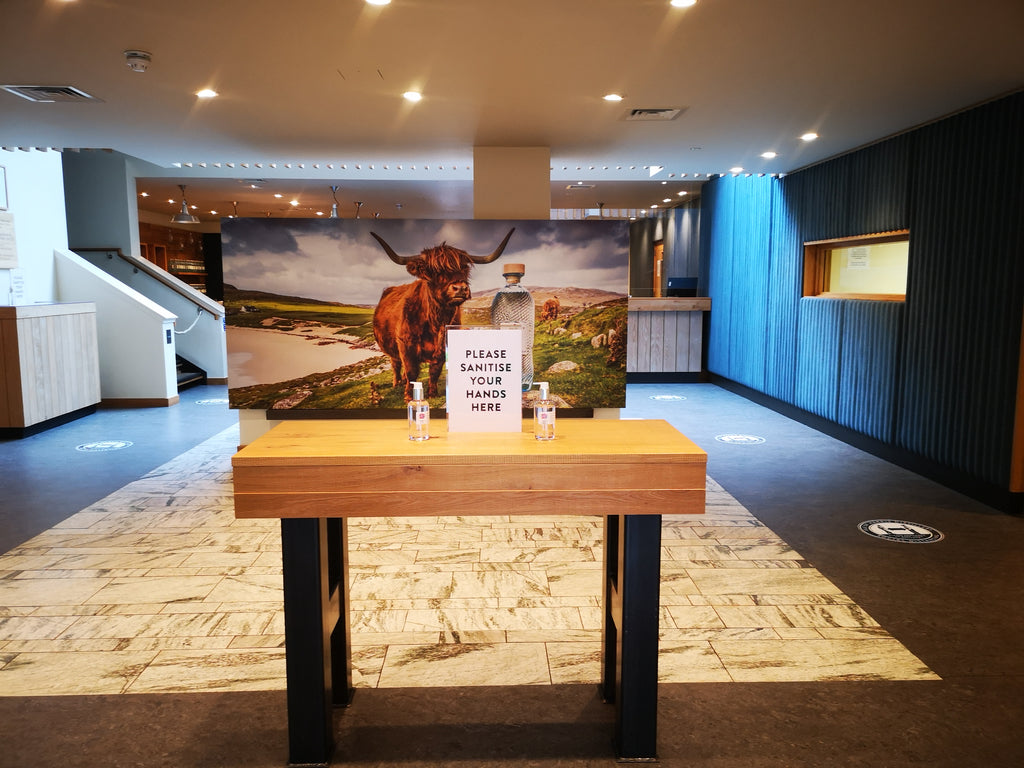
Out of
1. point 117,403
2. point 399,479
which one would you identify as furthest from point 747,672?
point 117,403

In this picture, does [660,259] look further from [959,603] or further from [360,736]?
[360,736]

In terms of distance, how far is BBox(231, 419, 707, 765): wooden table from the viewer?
1969 mm

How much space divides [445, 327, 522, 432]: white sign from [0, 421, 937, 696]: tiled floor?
955mm

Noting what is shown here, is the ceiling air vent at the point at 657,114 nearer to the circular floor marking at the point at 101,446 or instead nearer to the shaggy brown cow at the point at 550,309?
the shaggy brown cow at the point at 550,309

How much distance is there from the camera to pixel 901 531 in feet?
13.3

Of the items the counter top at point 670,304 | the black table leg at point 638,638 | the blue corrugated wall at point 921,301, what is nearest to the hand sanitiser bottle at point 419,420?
the black table leg at point 638,638

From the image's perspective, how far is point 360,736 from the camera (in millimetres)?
2238

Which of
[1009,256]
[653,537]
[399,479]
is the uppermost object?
[1009,256]

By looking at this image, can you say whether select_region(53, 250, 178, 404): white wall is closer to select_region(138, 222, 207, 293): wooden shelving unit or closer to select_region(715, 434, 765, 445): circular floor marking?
select_region(715, 434, 765, 445): circular floor marking

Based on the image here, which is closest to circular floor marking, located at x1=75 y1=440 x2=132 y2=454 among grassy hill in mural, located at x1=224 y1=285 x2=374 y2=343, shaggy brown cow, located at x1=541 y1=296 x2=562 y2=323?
grassy hill in mural, located at x1=224 y1=285 x2=374 y2=343

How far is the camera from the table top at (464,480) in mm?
1962

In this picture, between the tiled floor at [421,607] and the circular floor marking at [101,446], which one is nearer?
the tiled floor at [421,607]

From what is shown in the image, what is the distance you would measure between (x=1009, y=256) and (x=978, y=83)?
3.36 ft

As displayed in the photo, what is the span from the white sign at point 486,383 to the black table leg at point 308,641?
0.53 meters
